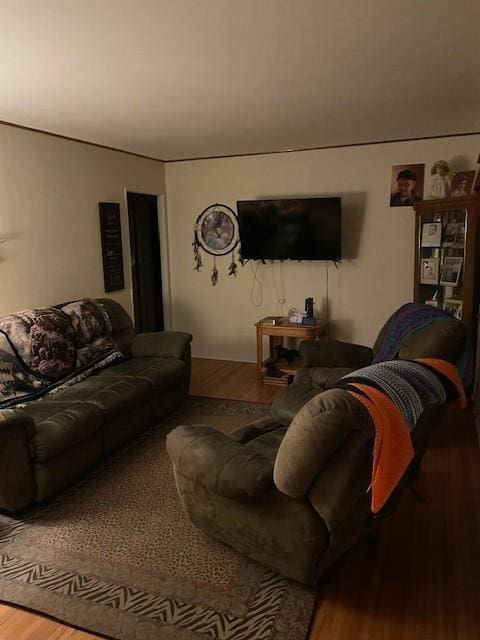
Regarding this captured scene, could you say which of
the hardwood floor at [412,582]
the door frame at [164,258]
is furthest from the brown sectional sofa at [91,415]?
the door frame at [164,258]

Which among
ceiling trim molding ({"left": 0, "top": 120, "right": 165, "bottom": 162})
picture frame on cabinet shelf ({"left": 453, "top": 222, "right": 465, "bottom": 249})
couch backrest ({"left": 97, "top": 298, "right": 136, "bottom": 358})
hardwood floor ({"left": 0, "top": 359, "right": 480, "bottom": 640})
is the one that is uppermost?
ceiling trim molding ({"left": 0, "top": 120, "right": 165, "bottom": 162})

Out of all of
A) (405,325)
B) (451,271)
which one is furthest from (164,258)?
(405,325)

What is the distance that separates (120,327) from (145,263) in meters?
1.58

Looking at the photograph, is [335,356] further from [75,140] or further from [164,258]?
[75,140]

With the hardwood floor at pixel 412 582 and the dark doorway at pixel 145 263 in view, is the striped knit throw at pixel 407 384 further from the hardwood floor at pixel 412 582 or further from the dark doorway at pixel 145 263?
the dark doorway at pixel 145 263

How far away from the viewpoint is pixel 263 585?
2102 millimetres

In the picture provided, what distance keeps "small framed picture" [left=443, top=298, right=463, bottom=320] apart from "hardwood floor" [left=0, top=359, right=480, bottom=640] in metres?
1.49

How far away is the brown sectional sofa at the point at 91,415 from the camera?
2617 mm

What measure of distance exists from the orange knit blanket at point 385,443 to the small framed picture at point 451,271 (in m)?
2.75

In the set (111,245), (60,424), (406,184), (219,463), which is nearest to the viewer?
(219,463)

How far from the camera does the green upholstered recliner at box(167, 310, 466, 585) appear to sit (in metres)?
1.75

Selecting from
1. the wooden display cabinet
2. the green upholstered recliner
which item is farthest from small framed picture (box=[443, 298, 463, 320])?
the green upholstered recliner

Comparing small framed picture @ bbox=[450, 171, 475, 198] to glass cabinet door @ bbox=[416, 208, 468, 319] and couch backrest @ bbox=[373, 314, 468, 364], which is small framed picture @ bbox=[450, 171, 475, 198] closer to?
glass cabinet door @ bbox=[416, 208, 468, 319]

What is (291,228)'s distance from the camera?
4.94 meters
